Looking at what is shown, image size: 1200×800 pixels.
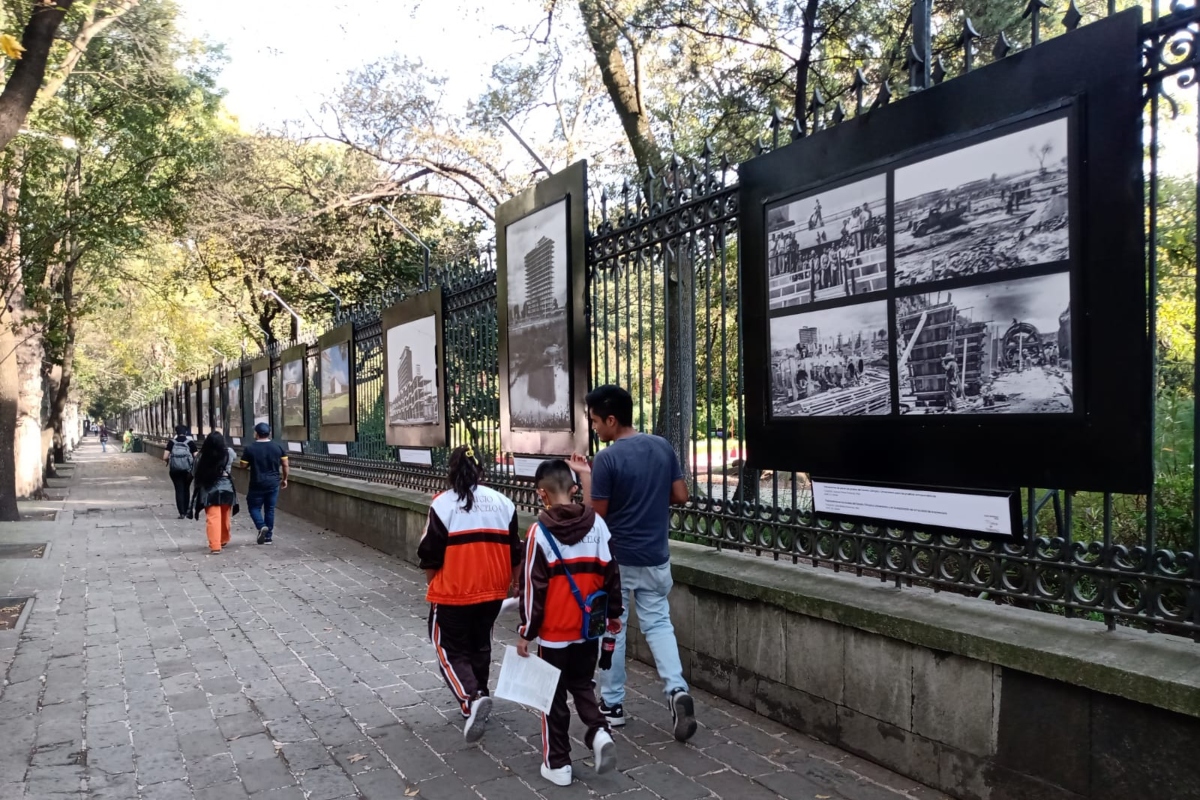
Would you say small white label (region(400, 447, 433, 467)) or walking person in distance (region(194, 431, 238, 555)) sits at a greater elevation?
small white label (region(400, 447, 433, 467))

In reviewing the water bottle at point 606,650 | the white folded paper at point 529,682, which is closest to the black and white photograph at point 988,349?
the water bottle at point 606,650

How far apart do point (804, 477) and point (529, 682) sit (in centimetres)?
206

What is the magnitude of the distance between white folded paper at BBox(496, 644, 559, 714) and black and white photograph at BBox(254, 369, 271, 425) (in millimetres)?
16592

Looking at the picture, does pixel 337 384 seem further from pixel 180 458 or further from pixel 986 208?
pixel 986 208

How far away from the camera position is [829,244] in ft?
15.2

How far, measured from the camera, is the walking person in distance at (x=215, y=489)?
12289mm

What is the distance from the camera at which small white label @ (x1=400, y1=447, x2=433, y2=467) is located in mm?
10750

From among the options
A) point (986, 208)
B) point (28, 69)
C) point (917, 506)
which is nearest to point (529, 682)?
point (917, 506)

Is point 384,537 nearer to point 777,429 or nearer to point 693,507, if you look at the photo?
point 693,507

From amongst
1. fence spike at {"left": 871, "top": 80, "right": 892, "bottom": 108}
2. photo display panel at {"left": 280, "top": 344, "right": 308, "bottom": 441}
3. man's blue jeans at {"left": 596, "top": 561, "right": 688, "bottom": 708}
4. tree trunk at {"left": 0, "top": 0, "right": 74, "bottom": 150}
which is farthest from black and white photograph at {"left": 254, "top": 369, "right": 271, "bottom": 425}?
fence spike at {"left": 871, "top": 80, "right": 892, "bottom": 108}

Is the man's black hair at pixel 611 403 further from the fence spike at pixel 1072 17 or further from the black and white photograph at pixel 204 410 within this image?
the black and white photograph at pixel 204 410

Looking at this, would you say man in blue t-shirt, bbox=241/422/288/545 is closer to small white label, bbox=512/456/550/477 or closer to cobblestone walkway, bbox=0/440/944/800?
cobblestone walkway, bbox=0/440/944/800

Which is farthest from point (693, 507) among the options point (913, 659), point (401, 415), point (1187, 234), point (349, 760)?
point (401, 415)

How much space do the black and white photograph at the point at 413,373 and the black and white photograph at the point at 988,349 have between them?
22.5 feet
